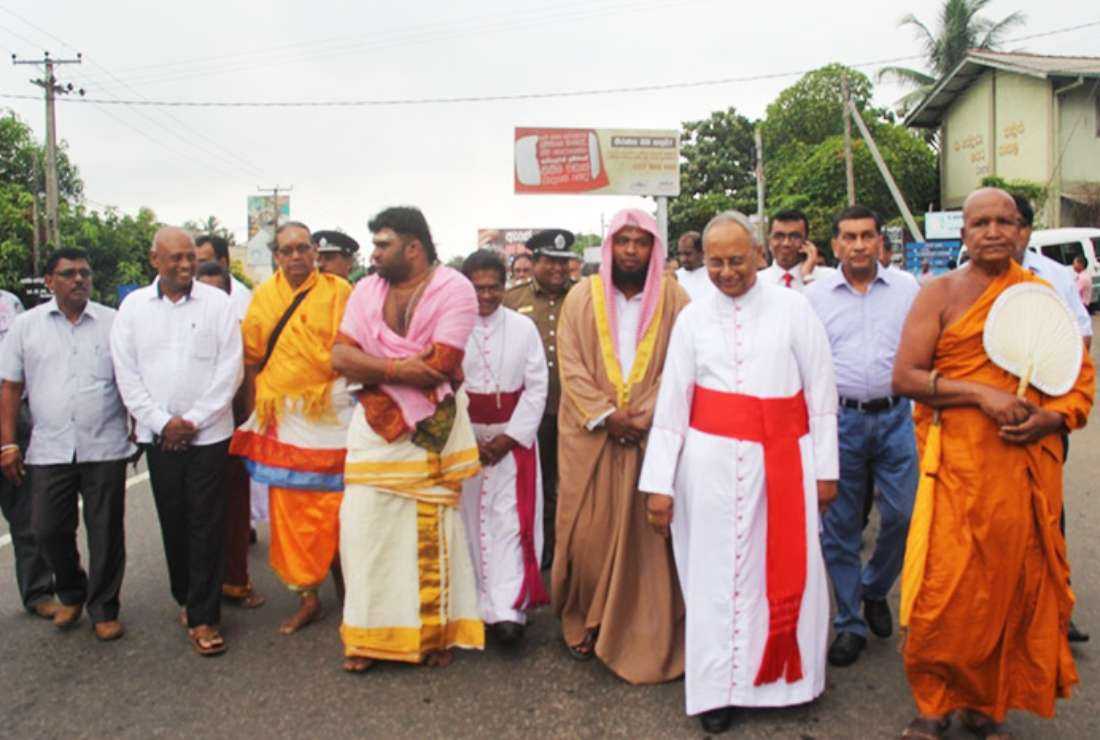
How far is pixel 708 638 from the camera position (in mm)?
3479

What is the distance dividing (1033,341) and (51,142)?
26.6m

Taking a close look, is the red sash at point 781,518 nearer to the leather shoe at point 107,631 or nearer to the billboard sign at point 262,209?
the leather shoe at point 107,631

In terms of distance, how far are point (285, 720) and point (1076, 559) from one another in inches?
165

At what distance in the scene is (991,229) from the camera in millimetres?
3139

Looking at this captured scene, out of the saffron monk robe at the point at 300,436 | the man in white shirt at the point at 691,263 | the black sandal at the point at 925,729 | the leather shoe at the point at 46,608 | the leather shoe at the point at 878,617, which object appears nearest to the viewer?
the black sandal at the point at 925,729

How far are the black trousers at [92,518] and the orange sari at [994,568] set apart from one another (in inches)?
141

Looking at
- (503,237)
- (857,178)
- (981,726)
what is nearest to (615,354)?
(981,726)

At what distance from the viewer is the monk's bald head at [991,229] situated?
313cm

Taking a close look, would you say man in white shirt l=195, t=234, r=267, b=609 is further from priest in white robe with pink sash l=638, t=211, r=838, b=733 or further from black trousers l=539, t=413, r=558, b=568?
priest in white robe with pink sash l=638, t=211, r=838, b=733

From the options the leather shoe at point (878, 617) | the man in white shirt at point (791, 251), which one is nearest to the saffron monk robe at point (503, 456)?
the leather shoe at point (878, 617)

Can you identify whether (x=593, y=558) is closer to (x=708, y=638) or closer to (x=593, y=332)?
(x=708, y=638)

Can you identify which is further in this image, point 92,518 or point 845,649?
point 92,518

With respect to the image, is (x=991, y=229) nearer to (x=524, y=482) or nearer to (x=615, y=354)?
(x=615, y=354)

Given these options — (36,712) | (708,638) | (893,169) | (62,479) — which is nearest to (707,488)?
(708,638)
